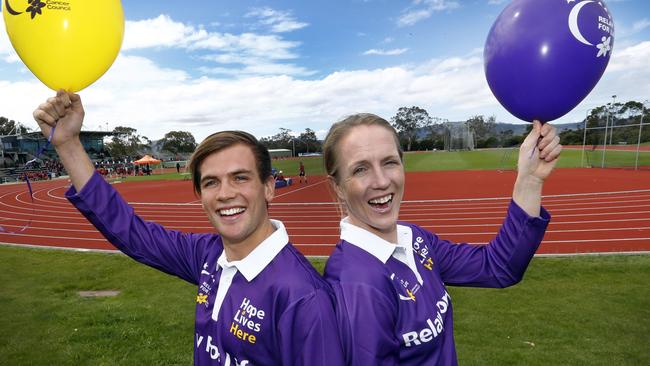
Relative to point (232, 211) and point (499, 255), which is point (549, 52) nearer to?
point (499, 255)

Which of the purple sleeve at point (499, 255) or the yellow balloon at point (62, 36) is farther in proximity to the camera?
the yellow balloon at point (62, 36)

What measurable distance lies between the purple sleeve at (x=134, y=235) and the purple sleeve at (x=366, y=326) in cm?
95

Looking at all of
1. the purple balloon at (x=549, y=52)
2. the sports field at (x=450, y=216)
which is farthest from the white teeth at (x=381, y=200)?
the sports field at (x=450, y=216)

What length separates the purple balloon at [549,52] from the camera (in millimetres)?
1733

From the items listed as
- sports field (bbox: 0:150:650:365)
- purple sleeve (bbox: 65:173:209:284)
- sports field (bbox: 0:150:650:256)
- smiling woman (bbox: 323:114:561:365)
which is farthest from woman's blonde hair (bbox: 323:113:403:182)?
sports field (bbox: 0:150:650:256)

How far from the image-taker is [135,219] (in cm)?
198

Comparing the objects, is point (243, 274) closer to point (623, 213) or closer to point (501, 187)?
point (623, 213)

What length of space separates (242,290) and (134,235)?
736 millimetres

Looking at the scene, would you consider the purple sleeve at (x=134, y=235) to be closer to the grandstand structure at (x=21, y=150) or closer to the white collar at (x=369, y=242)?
the white collar at (x=369, y=242)

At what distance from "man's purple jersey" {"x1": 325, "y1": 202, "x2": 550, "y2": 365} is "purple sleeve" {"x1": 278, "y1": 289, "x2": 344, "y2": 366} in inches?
2.6

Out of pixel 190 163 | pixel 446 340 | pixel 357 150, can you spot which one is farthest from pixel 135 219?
pixel 446 340

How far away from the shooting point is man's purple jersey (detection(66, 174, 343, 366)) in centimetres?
127

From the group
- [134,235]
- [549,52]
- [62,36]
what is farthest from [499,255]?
[62,36]

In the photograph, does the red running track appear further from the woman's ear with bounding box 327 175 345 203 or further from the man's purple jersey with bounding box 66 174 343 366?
the woman's ear with bounding box 327 175 345 203
